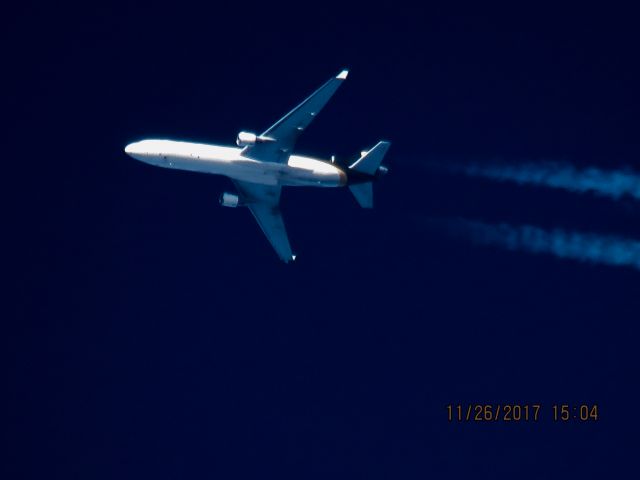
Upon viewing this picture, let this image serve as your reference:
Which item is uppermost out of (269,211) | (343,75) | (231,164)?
(343,75)

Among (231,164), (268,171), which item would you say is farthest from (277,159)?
(231,164)

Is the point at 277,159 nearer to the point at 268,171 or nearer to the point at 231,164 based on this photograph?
the point at 268,171

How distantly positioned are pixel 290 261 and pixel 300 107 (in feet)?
34.1

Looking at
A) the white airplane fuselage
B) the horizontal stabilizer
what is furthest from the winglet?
the white airplane fuselage

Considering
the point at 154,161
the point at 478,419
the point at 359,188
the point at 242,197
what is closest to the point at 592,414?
the point at 478,419

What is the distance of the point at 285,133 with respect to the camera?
73250mm

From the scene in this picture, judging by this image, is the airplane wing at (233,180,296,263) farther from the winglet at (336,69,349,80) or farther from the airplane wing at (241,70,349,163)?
the winglet at (336,69,349,80)

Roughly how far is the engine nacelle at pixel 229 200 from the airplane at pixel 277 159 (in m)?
1.69

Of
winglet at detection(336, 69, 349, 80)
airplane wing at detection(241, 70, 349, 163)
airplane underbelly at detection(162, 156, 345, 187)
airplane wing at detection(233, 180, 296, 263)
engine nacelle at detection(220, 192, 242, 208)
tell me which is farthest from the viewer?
airplane wing at detection(233, 180, 296, 263)

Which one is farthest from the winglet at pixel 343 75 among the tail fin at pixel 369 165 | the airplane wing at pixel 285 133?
the tail fin at pixel 369 165

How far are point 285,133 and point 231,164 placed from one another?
137 inches

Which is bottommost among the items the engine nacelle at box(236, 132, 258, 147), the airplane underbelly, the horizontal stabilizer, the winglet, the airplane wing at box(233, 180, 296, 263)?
the airplane wing at box(233, 180, 296, 263)

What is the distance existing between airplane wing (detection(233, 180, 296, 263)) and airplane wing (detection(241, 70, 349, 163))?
4.17 metres

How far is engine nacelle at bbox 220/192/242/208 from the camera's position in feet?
246
